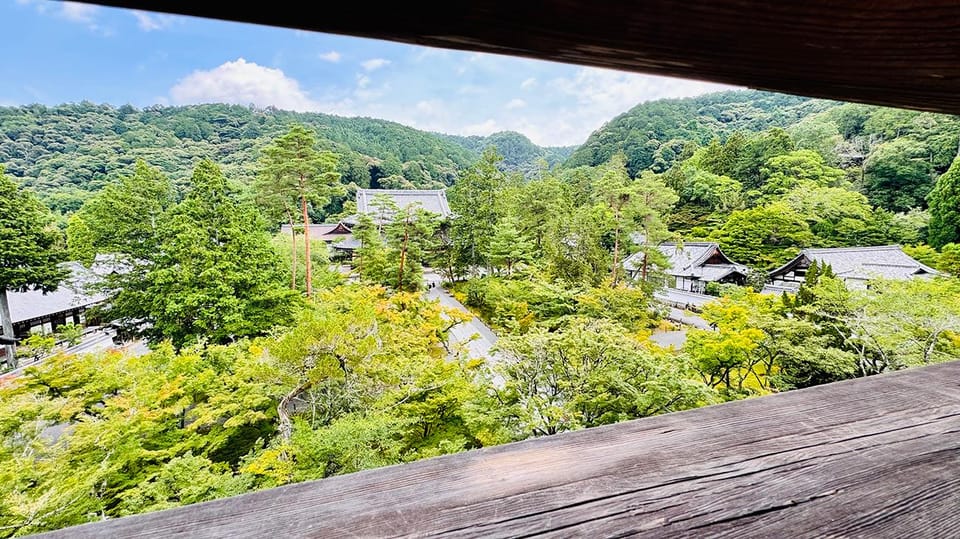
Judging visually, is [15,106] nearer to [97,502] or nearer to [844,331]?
[97,502]

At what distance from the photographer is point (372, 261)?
9.22m

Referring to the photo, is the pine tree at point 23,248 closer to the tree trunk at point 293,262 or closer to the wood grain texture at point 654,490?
the tree trunk at point 293,262

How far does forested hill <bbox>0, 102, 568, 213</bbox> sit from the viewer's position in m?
11.4

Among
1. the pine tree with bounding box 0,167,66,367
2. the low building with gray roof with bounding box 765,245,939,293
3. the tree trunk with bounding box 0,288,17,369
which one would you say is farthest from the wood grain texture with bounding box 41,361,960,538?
the low building with gray roof with bounding box 765,245,939,293

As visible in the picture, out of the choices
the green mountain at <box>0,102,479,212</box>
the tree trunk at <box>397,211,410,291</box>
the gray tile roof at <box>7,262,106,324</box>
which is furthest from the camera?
the green mountain at <box>0,102,479,212</box>

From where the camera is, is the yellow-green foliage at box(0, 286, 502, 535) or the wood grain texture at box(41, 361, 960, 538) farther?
the yellow-green foliage at box(0, 286, 502, 535)

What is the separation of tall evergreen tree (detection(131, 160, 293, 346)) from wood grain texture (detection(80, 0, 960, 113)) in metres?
6.82

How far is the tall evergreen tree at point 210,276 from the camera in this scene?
604cm

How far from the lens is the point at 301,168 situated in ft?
25.4

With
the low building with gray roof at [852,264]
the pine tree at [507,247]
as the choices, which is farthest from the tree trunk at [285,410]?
the low building with gray roof at [852,264]

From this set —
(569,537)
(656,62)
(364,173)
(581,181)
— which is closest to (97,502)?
(569,537)

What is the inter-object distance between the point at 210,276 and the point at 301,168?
8.67ft

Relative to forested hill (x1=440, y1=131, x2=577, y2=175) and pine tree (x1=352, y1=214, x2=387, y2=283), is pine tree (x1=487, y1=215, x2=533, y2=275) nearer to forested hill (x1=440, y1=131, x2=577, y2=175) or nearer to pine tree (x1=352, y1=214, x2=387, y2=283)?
pine tree (x1=352, y1=214, x2=387, y2=283)

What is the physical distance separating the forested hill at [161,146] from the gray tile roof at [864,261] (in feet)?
49.8
